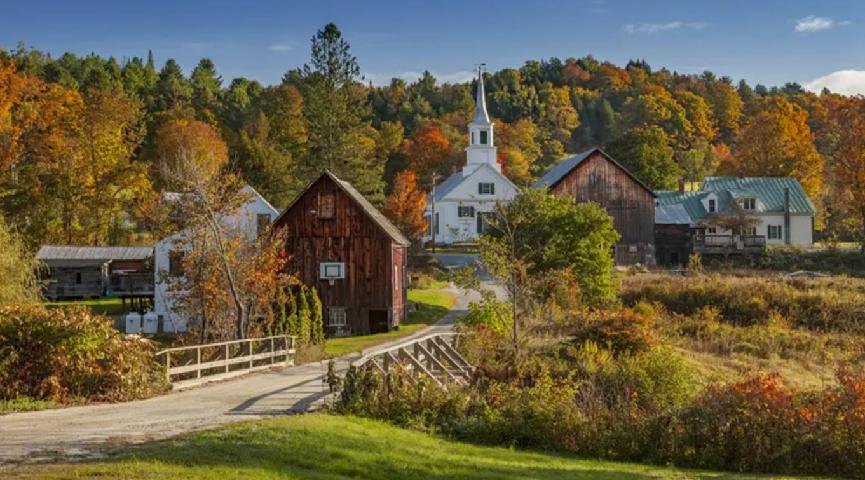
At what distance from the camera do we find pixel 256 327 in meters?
33.2

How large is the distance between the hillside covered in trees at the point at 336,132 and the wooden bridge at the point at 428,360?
87.1 feet

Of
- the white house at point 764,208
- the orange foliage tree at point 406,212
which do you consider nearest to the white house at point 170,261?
the orange foliage tree at point 406,212

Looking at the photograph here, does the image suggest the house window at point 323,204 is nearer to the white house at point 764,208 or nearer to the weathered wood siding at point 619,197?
the weathered wood siding at point 619,197

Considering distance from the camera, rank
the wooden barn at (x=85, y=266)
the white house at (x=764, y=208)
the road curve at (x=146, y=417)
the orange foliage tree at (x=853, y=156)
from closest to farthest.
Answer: the road curve at (x=146, y=417) → the wooden barn at (x=85, y=266) → the orange foliage tree at (x=853, y=156) → the white house at (x=764, y=208)

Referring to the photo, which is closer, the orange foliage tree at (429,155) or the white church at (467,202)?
the white church at (467,202)

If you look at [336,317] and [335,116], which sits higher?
[335,116]

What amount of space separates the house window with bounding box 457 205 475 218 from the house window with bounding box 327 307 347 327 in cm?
3762

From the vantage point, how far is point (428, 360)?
78.4 feet

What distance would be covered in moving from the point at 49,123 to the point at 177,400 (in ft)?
149

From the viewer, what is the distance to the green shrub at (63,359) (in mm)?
19938

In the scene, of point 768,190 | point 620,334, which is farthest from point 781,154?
point 620,334

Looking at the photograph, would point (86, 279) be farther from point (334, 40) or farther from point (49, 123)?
point (334, 40)

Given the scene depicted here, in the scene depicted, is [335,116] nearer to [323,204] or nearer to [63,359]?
[323,204]

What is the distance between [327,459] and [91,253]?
4744 cm
